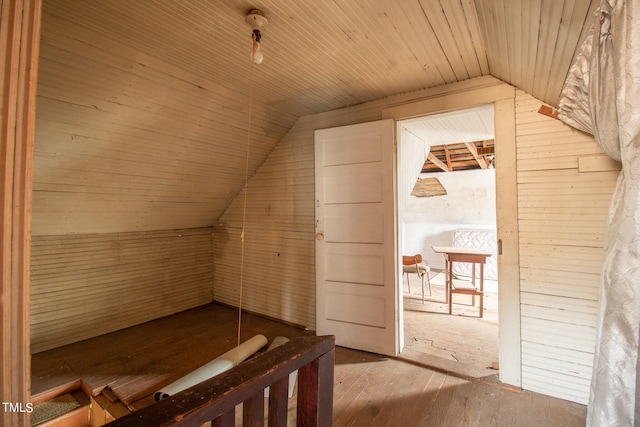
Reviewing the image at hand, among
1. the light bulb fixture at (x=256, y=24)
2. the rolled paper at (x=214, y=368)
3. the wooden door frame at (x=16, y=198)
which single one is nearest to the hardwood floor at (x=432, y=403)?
the rolled paper at (x=214, y=368)

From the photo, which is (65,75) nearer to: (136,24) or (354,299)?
(136,24)

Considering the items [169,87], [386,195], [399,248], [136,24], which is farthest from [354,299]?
[136,24]

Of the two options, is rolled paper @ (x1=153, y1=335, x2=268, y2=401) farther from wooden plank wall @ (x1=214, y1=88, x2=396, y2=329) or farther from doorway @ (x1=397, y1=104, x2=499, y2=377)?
doorway @ (x1=397, y1=104, x2=499, y2=377)

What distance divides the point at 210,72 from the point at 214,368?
2198mm

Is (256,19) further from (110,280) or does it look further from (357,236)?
(110,280)

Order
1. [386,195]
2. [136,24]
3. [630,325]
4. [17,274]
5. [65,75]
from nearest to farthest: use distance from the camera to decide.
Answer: [17,274], [630,325], [136,24], [65,75], [386,195]

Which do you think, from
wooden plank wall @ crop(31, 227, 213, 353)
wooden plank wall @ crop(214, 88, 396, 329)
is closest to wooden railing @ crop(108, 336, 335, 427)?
wooden plank wall @ crop(214, 88, 396, 329)

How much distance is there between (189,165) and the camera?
2.96 meters

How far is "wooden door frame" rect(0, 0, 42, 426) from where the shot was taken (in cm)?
65

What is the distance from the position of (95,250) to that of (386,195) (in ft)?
9.88

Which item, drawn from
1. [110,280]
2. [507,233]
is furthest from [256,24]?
[110,280]

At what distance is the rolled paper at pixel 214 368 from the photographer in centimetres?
190

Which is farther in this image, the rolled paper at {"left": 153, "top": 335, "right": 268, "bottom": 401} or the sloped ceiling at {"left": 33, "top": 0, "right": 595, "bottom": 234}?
the rolled paper at {"left": 153, "top": 335, "right": 268, "bottom": 401}

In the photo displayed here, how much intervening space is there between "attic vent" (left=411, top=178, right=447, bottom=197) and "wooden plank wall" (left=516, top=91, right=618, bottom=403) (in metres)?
4.57
